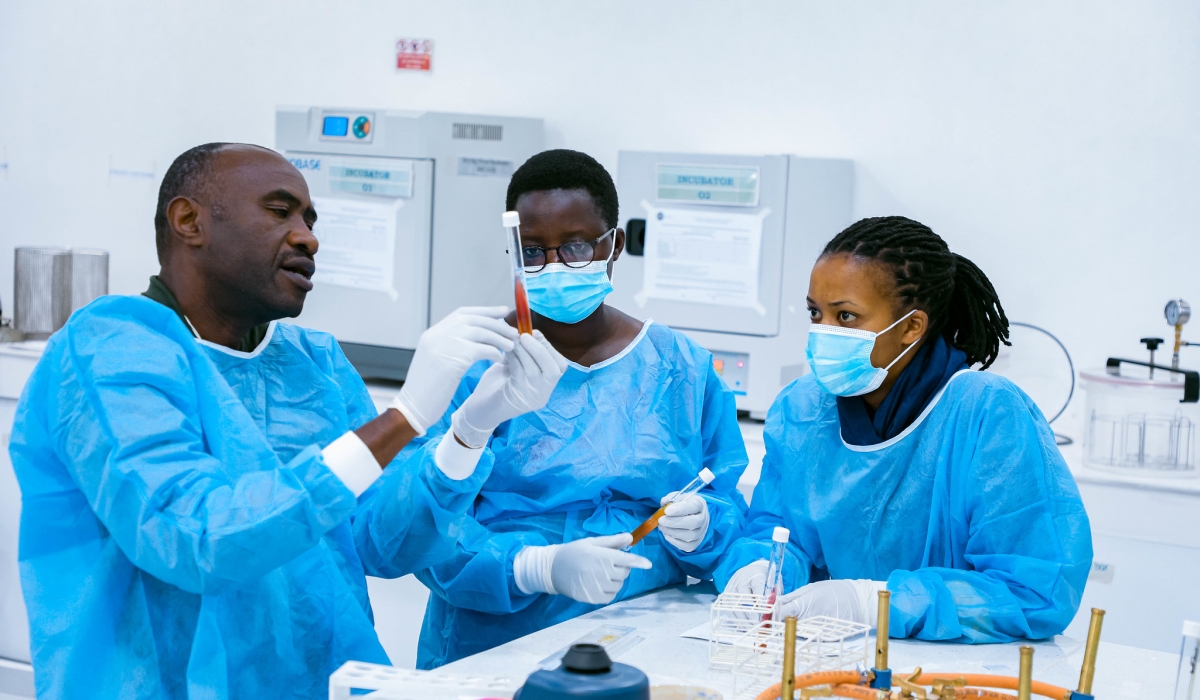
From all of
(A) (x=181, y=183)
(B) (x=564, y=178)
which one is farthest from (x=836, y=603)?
(A) (x=181, y=183)

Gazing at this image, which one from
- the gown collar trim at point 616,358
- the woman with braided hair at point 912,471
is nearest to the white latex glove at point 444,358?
the gown collar trim at point 616,358

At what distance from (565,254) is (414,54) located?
185 centimetres

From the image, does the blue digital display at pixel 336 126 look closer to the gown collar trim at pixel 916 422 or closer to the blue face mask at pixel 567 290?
the blue face mask at pixel 567 290

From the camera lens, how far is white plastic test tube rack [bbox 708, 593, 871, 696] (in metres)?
1.07

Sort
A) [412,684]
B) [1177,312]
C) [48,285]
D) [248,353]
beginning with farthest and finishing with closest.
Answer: [48,285]
[1177,312]
[248,353]
[412,684]

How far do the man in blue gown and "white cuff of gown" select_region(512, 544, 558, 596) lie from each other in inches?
4.3

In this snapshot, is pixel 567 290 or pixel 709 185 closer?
pixel 567 290

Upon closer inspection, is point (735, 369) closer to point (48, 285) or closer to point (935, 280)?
point (935, 280)

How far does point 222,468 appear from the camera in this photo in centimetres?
108

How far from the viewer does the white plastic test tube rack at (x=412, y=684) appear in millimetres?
929

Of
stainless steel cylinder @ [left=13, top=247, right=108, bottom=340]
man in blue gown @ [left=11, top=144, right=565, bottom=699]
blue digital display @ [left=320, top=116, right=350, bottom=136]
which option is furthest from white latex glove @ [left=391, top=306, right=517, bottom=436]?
stainless steel cylinder @ [left=13, top=247, right=108, bottom=340]

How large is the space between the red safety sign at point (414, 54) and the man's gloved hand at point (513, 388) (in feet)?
6.84

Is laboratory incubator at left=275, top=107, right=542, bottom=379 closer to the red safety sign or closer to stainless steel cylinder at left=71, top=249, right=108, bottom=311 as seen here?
the red safety sign

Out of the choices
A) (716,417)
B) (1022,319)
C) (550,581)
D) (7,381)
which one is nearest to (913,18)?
(1022,319)
